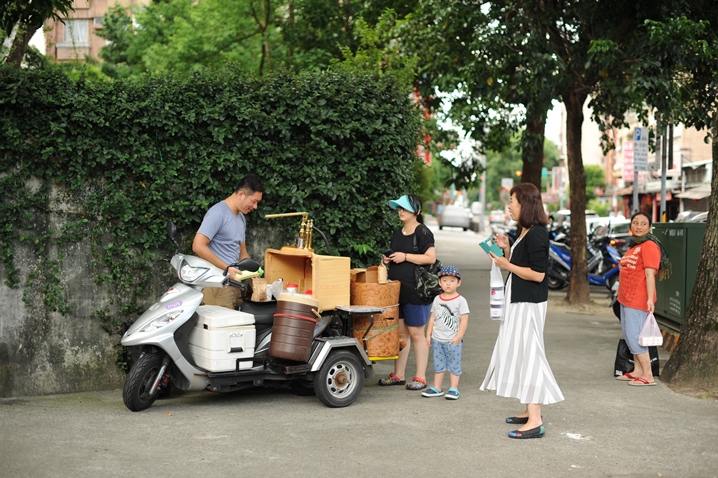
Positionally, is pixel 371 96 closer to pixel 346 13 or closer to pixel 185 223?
pixel 185 223

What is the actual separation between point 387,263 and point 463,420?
5.77ft

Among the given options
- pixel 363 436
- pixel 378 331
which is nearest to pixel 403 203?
pixel 378 331

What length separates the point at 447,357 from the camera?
8172 mm

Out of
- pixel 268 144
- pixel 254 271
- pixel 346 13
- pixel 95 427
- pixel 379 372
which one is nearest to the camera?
pixel 95 427

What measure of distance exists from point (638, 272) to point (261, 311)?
3.73 meters

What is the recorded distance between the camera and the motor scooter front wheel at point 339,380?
7.70m

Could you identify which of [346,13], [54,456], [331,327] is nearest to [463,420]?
[331,327]

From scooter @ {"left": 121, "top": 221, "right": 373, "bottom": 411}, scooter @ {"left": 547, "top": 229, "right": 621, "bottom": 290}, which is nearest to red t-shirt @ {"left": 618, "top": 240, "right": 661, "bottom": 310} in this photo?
scooter @ {"left": 121, "top": 221, "right": 373, "bottom": 411}

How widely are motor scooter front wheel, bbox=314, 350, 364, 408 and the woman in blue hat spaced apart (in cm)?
80

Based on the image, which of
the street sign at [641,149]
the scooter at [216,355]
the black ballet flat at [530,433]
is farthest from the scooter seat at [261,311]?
the street sign at [641,149]

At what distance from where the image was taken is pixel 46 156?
8.14 metres

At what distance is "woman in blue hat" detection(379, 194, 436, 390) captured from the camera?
27.5 ft

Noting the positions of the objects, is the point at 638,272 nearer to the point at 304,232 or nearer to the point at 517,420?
the point at 517,420

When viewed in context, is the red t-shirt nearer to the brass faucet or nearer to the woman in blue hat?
the woman in blue hat
